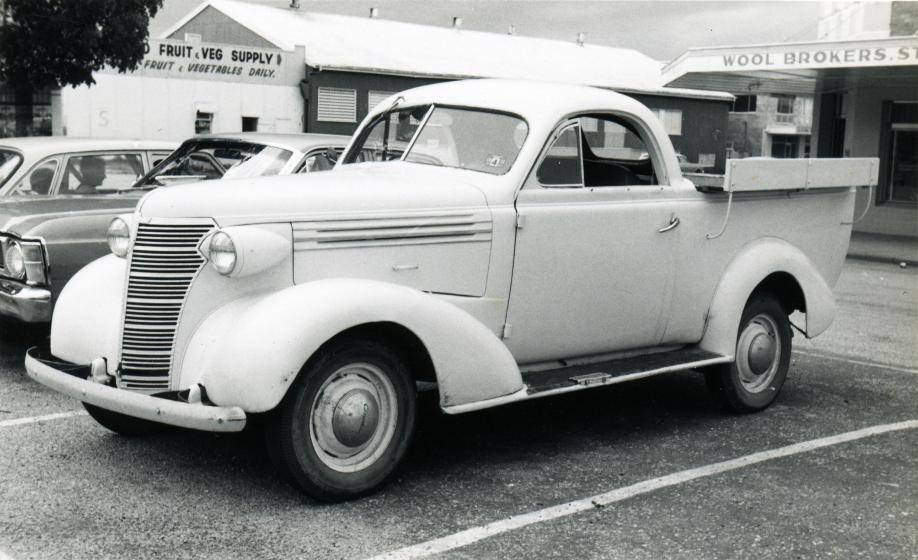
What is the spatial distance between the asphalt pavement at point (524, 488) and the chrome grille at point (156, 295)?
59 centimetres

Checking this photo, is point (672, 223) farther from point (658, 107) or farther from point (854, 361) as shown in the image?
point (658, 107)

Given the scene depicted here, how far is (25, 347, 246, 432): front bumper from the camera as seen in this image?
167 inches

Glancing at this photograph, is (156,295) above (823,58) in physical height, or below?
below

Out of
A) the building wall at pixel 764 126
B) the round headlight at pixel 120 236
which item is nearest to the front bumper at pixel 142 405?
the round headlight at pixel 120 236

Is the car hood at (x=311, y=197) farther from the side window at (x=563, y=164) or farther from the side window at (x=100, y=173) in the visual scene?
the side window at (x=100, y=173)

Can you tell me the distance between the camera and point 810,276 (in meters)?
6.66

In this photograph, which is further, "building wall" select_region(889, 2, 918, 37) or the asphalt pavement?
"building wall" select_region(889, 2, 918, 37)

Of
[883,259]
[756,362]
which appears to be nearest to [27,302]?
[756,362]

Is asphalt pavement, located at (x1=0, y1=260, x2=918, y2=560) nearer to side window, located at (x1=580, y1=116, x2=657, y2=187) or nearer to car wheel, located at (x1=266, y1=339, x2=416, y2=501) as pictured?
car wheel, located at (x1=266, y1=339, x2=416, y2=501)

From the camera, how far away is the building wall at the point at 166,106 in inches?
1017

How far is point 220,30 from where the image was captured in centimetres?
3506

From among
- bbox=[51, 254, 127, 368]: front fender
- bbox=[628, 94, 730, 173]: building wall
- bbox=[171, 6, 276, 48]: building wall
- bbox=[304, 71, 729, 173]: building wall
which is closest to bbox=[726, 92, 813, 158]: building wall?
bbox=[304, 71, 729, 173]: building wall

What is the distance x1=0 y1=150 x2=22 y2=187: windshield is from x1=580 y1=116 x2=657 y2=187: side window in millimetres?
4751

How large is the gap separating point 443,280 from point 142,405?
5.06 ft
